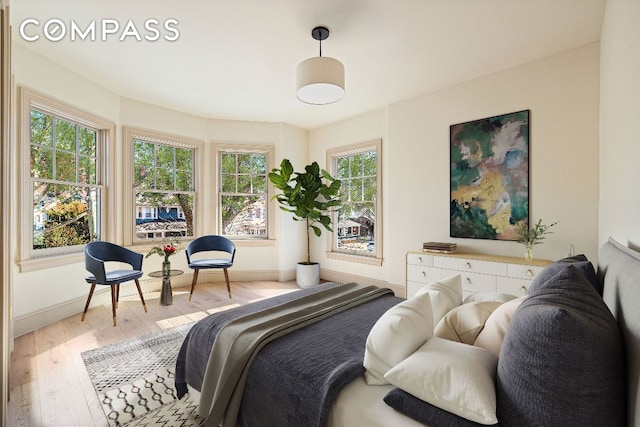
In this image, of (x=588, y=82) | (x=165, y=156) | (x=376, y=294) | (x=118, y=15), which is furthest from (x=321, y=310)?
(x=165, y=156)

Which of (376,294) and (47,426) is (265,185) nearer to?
(376,294)

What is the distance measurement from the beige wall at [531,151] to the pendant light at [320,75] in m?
1.82

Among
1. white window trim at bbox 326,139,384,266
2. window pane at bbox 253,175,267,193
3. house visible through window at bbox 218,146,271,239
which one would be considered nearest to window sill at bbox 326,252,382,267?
white window trim at bbox 326,139,384,266

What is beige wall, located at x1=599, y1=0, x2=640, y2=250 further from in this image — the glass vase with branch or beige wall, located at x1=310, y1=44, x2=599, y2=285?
the glass vase with branch

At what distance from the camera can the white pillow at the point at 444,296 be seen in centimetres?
164

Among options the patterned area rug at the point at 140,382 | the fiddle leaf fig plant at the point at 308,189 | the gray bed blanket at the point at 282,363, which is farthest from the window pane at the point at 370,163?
the patterned area rug at the point at 140,382

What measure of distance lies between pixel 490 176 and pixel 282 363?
124 inches

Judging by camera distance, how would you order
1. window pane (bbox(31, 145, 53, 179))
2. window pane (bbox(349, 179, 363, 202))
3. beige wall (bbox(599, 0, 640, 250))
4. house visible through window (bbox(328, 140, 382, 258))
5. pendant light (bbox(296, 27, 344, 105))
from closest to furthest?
beige wall (bbox(599, 0, 640, 250))
pendant light (bbox(296, 27, 344, 105))
window pane (bbox(31, 145, 53, 179))
house visible through window (bbox(328, 140, 382, 258))
window pane (bbox(349, 179, 363, 202))

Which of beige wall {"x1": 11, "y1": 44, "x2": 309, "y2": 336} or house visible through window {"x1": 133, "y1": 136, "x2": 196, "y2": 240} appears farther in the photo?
house visible through window {"x1": 133, "y1": 136, "x2": 196, "y2": 240}

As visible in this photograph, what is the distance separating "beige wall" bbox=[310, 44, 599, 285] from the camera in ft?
9.75

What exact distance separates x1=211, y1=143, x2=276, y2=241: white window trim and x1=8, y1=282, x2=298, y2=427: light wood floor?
90 centimetres

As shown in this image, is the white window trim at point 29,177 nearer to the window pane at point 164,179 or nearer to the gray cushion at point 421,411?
the window pane at point 164,179

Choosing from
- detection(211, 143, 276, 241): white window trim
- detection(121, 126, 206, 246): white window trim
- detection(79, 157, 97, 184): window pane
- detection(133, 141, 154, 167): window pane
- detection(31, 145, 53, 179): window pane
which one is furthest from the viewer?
detection(211, 143, 276, 241): white window trim

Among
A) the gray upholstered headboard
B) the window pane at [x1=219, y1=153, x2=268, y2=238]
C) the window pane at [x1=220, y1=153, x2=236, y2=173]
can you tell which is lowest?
the gray upholstered headboard
